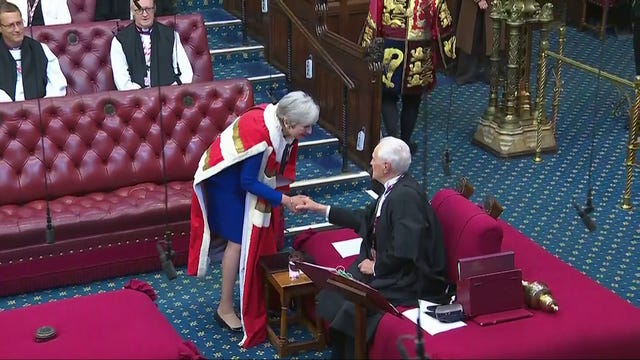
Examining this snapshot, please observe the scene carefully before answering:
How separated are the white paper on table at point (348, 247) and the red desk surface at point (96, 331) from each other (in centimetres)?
122

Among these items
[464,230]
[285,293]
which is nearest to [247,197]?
[285,293]

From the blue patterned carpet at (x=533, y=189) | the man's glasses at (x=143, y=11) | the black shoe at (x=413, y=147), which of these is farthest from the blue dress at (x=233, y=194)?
the black shoe at (x=413, y=147)

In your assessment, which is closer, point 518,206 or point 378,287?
point 378,287

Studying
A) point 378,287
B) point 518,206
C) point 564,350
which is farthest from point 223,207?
point 518,206

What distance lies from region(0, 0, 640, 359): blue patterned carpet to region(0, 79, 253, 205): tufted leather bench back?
Answer: 0.73 metres

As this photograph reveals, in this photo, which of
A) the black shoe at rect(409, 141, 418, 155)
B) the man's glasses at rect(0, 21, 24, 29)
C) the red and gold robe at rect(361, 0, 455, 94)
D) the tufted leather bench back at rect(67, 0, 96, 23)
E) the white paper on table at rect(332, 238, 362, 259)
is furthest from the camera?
the tufted leather bench back at rect(67, 0, 96, 23)

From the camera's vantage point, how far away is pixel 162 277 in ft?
23.8

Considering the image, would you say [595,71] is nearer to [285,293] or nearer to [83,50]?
[285,293]

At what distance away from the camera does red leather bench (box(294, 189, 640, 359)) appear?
5426 mm

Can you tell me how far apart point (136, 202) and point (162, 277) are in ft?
1.71

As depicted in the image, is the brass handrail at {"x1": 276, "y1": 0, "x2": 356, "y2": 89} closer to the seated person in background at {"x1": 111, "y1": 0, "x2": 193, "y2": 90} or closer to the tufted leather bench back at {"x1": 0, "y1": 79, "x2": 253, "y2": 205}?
the tufted leather bench back at {"x1": 0, "y1": 79, "x2": 253, "y2": 205}

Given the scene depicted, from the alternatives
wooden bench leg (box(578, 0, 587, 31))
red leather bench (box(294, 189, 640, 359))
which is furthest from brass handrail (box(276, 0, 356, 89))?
wooden bench leg (box(578, 0, 587, 31))

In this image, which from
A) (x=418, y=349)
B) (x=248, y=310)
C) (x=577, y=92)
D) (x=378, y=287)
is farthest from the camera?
(x=577, y=92)

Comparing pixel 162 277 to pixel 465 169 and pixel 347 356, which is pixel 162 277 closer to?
pixel 347 356
